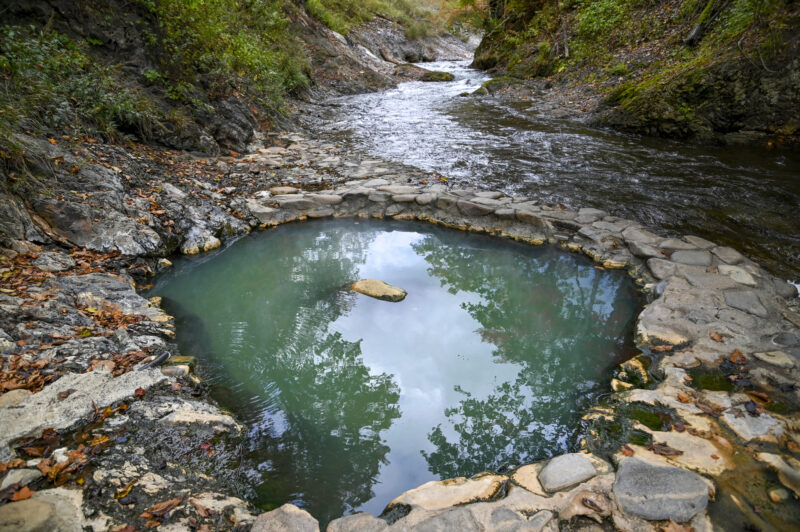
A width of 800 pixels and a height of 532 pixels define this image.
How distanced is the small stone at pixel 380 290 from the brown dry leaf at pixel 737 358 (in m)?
2.22

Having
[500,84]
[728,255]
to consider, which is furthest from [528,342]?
[500,84]

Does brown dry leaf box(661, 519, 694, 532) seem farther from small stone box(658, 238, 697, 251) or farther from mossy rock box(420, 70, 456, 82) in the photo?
mossy rock box(420, 70, 456, 82)

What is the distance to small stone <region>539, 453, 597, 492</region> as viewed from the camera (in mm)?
1778

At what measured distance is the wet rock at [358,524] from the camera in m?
1.67

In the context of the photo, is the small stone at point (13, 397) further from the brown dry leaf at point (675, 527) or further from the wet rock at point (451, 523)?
the brown dry leaf at point (675, 527)

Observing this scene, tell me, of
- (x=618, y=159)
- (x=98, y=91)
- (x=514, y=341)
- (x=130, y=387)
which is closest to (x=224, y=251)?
(x=130, y=387)

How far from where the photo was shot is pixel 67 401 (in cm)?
204

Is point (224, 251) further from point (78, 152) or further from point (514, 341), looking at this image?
point (514, 341)

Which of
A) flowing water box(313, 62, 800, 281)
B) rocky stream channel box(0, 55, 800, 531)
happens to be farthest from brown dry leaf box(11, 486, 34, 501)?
flowing water box(313, 62, 800, 281)

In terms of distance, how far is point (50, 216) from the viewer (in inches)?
140

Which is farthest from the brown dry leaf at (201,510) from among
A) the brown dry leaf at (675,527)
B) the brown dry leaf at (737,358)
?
the brown dry leaf at (737,358)

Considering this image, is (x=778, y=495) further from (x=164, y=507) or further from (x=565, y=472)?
(x=164, y=507)

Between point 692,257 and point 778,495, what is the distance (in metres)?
2.41

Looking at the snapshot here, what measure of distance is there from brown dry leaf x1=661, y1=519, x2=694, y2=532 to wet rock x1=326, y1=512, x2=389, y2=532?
1.04 m
